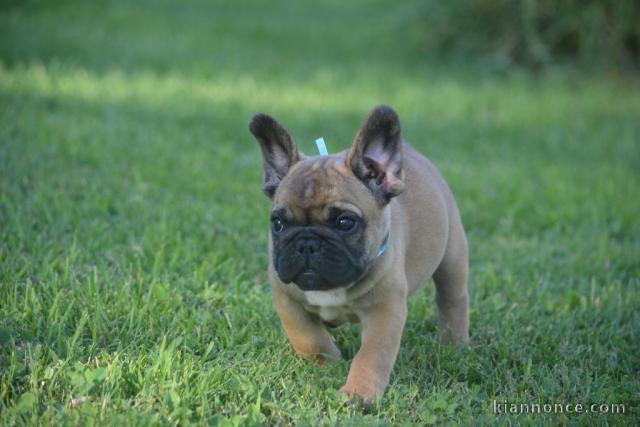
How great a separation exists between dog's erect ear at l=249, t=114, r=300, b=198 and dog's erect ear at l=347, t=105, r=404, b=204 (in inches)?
14.3

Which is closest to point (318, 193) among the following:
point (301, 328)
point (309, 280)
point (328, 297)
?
point (309, 280)

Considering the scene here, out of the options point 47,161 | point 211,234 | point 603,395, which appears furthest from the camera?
point 47,161

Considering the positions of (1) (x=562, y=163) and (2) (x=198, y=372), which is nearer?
(2) (x=198, y=372)

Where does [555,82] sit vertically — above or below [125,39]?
below

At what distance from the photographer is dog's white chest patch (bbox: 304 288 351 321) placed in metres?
4.25

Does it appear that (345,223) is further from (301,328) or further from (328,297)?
(301,328)

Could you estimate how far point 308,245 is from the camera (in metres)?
4.00

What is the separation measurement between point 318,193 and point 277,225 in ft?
0.89

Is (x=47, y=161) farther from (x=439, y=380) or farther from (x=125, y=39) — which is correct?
(x=125, y=39)

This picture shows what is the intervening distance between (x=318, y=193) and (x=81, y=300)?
1584 mm

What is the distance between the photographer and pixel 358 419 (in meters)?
3.81

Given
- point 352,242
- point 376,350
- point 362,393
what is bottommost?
point 362,393

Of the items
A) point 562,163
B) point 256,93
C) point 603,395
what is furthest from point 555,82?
point 603,395

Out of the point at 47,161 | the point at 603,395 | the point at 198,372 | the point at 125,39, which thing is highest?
the point at 125,39
